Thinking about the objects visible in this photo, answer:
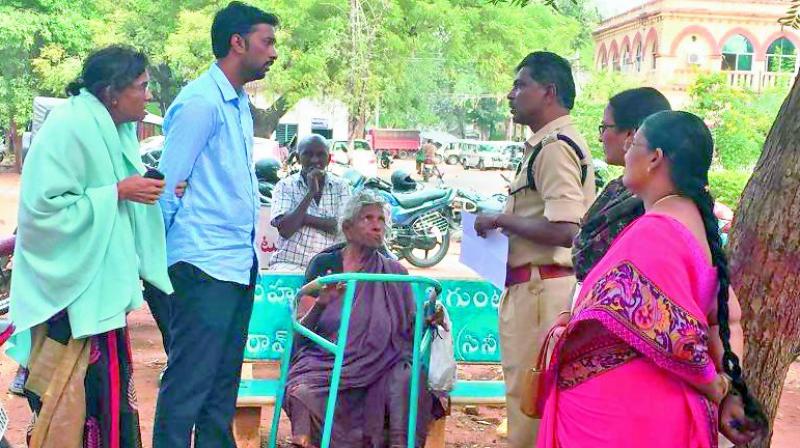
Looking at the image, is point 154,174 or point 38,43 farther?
point 38,43

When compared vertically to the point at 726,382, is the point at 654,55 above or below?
above

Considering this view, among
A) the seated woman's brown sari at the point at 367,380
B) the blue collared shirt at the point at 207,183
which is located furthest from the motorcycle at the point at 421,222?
the blue collared shirt at the point at 207,183

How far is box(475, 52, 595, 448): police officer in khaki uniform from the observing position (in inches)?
130

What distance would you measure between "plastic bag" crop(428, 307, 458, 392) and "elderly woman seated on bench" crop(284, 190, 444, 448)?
0.08 metres

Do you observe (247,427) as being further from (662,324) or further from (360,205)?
(662,324)

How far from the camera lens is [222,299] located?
10.9ft

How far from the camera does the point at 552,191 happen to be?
10.7 feet

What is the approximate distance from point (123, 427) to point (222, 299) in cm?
57

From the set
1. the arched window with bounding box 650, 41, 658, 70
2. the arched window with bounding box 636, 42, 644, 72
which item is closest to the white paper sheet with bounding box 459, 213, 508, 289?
the arched window with bounding box 650, 41, 658, 70

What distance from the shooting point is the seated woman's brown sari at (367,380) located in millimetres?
4031

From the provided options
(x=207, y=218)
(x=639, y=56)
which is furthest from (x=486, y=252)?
(x=639, y=56)

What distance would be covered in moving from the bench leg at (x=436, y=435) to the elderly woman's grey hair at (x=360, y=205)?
0.93 metres

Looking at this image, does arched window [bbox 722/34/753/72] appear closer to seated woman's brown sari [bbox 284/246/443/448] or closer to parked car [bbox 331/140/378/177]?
parked car [bbox 331/140/378/177]

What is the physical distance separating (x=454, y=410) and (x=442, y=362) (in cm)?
149
